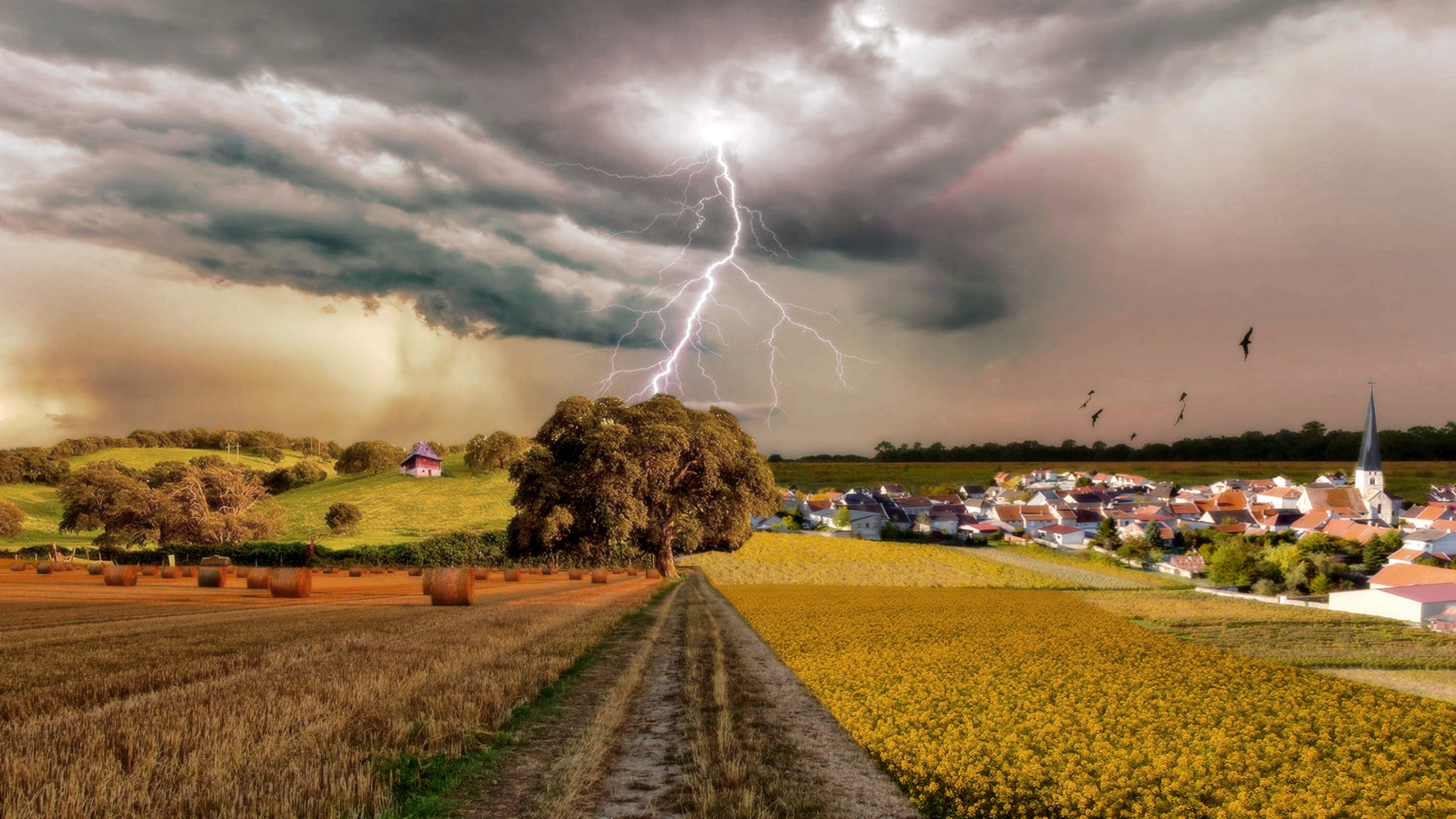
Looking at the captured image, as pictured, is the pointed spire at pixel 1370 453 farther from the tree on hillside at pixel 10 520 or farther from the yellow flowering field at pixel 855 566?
the tree on hillside at pixel 10 520

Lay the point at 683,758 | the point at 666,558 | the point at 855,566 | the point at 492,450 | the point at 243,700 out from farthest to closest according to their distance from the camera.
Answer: the point at 492,450
the point at 855,566
the point at 666,558
the point at 243,700
the point at 683,758

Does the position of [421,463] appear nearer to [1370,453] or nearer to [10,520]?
[10,520]

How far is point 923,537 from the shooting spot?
374ft

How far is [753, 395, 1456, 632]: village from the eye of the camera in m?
55.8

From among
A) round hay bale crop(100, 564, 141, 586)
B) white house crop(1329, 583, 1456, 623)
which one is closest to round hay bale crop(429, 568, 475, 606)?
round hay bale crop(100, 564, 141, 586)

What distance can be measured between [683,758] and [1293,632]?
40401 mm

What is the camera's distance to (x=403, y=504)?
94.7m

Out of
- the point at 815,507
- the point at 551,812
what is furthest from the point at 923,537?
the point at 551,812

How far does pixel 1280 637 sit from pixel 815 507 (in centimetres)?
11827

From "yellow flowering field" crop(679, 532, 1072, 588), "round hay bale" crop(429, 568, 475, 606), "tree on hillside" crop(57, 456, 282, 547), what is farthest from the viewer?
"tree on hillside" crop(57, 456, 282, 547)

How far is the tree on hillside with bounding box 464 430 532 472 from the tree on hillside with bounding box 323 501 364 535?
28.7 metres

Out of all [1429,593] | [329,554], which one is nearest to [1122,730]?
[1429,593]

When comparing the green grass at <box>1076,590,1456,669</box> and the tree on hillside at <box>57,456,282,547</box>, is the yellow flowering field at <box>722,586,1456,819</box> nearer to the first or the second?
the green grass at <box>1076,590,1456,669</box>

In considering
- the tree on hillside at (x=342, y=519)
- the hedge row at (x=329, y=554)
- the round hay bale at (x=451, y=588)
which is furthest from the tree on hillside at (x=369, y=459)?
the round hay bale at (x=451, y=588)
